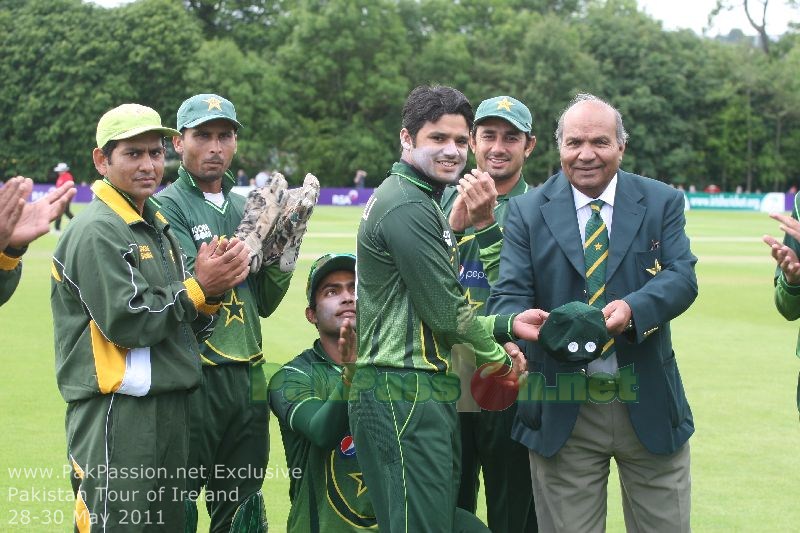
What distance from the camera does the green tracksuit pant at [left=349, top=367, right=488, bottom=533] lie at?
4.52 m

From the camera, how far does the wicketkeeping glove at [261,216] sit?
19.2ft

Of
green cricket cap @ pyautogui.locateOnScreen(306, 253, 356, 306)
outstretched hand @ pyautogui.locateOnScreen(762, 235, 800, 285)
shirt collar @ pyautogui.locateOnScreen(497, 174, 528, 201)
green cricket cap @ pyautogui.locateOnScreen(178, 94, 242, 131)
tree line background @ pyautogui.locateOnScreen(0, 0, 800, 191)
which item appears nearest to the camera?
outstretched hand @ pyautogui.locateOnScreen(762, 235, 800, 285)

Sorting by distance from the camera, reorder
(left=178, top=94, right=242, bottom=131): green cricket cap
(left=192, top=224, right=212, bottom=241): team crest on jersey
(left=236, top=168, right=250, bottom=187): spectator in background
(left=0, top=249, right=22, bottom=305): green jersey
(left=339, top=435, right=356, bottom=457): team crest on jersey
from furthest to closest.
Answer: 1. (left=236, top=168, right=250, bottom=187): spectator in background
2. (left=178, top=94, right=242, bottom=131): green cricket cap
3. (left=192, top=224, right=212, bottom=241): team crest on jersey
4. (left=339, top=435, right=356, bottom=457): team crest on jersey
5. (left=0, top=249, right=22, bottom=305): green jersey

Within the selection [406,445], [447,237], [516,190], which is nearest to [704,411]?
[516,190]

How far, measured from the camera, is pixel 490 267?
19.4ft

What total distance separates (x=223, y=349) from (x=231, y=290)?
1.08ft

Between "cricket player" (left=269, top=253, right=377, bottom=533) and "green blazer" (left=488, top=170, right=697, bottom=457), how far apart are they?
0.86 meters

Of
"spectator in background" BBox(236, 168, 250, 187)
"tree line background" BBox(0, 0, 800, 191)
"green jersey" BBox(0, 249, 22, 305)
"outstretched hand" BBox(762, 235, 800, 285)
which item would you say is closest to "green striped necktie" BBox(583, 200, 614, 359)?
"outstretched hand" BBox(762, 235, 800, 285)

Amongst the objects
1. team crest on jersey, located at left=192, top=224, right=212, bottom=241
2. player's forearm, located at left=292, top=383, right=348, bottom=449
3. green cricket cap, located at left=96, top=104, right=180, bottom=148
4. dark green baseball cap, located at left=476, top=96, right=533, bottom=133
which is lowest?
player's forearm, located at left=292, top=383, right=348, bottom=449

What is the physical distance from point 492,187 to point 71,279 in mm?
2180

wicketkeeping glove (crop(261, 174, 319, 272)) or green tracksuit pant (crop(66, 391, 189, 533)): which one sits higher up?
wicketkeeping glove (crop(261, 174, 319, 272))

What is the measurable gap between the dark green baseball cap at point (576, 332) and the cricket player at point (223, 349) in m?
1.81

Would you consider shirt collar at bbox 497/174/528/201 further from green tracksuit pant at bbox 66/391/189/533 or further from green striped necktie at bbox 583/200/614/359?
green tracksuit pant at bbox 66/391/189/533

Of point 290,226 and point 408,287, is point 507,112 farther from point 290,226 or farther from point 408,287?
point 408,287
